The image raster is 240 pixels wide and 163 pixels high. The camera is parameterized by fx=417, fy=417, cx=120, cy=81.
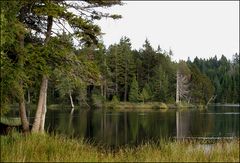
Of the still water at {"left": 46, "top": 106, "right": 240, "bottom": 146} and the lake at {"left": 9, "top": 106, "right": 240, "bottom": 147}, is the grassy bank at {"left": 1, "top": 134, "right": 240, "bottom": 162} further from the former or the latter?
the still water at {"left": 46, "top": 106, "right": 240, "bottom": 146}

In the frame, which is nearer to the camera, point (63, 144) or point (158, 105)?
point (63, 144)

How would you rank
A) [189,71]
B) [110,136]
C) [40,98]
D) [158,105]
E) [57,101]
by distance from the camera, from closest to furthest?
[40,98]
[110,136]
[158,105]
[57,101]
[189,71]

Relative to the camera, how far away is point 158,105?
291 ft

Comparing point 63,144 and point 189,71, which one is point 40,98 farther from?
point 189,71

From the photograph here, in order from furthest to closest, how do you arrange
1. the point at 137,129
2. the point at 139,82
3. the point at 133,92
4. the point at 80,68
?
the point at 139,82, the point at 133,92, the point at 137,129, the point at 80,68

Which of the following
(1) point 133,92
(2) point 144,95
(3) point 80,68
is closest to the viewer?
(3) point 80,68

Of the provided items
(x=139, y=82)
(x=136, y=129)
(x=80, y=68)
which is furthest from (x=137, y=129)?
(x=139, y=82)

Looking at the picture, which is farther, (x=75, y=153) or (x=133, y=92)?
(x=133, y=92)

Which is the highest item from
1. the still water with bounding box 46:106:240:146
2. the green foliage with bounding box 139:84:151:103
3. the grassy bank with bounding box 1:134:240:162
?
the green foliage with bounding box 139:84:151:103

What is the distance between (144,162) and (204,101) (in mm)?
95144

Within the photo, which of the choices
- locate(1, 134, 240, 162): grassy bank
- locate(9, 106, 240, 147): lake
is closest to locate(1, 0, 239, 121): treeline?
locate(1, 134, 240, 162): grassy bank

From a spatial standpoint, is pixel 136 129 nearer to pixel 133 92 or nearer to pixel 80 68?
pixel 80 68

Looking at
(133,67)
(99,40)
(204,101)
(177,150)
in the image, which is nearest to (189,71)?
(204,101)

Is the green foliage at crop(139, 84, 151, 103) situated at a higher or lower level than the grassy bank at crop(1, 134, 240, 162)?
higher
